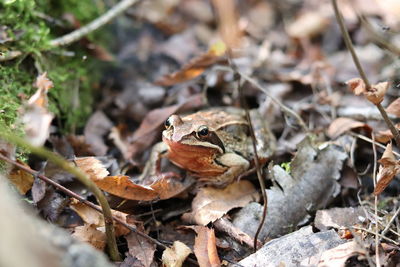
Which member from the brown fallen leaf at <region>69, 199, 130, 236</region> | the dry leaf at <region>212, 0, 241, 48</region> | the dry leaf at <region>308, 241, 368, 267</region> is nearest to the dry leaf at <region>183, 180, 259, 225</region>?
the brown fallen leaf at <region>69, 199, 130, 236</region>

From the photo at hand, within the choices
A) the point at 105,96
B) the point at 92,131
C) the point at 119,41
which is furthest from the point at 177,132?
the point at 119,41

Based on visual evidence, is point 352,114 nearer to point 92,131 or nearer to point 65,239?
point 92,131

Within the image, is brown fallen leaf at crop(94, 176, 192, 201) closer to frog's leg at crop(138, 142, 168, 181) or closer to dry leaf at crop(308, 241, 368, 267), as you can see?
frog's leg at crop(138, 142, 168, 181)

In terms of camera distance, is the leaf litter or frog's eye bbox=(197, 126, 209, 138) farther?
frog's eye bbox=(197, 126, 209, 138)

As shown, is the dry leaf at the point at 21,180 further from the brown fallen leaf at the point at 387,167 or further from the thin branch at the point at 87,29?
the brown fallen leaf at the point at 387,167

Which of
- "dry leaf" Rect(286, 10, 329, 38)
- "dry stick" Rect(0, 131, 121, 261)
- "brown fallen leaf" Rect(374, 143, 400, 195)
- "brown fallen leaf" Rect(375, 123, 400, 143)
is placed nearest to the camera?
"dry stick" Rect(0, 131, 121, 261)

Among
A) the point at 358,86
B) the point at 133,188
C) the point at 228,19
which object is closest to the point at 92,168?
the point at 133,188
